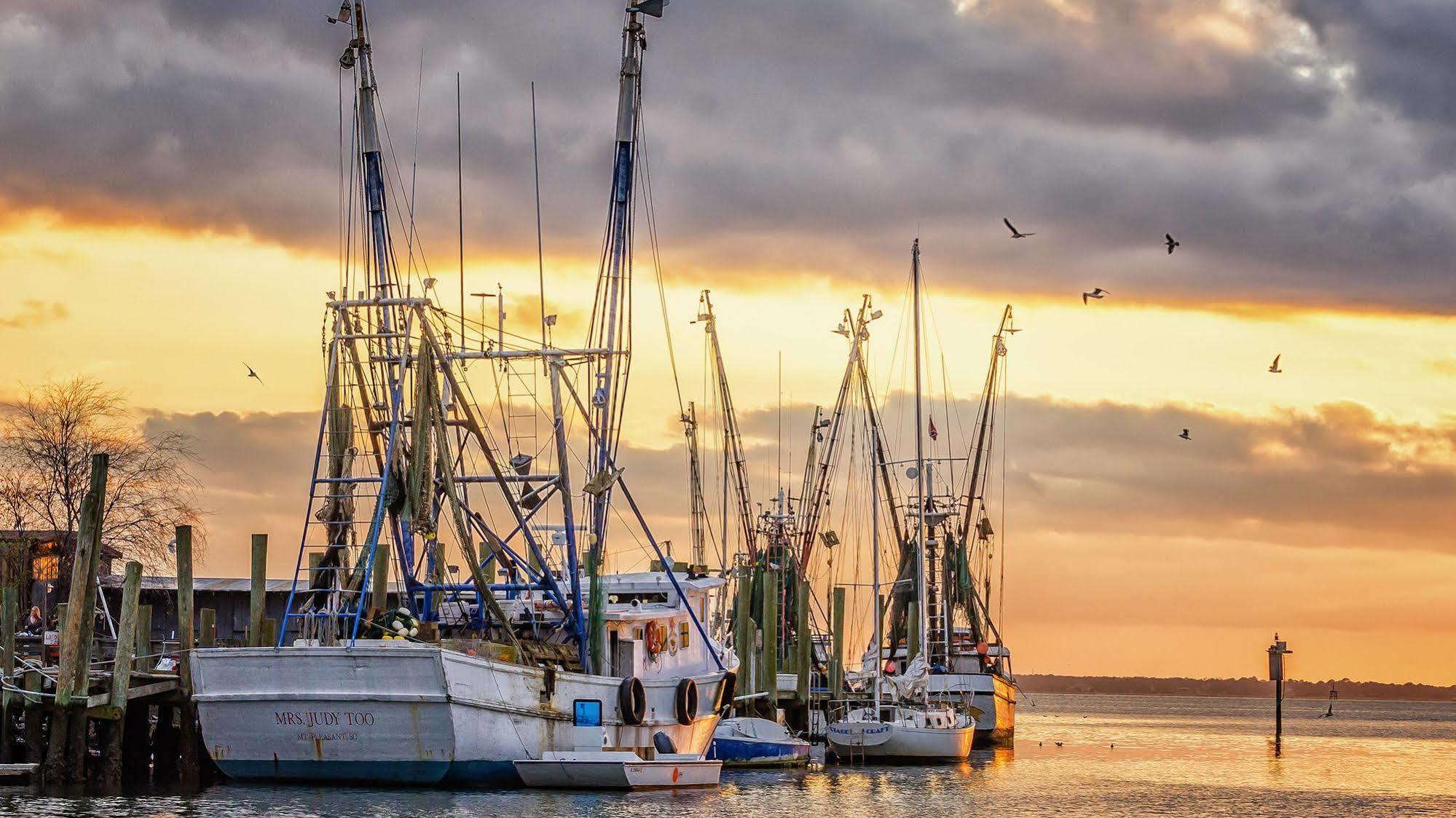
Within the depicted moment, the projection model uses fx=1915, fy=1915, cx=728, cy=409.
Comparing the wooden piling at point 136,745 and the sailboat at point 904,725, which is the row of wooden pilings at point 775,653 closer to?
the sailboat at point 904,725

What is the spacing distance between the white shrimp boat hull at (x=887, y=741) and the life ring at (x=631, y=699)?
18.7 meters

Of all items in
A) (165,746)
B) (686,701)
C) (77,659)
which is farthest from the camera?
(686,701)

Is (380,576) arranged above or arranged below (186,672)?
above

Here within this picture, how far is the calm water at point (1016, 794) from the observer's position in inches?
1443

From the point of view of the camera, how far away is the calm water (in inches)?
1443

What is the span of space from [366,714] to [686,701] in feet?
33.5

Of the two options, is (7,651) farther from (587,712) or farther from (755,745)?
(755,745)

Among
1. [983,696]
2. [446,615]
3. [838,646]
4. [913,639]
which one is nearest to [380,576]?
[446,615]

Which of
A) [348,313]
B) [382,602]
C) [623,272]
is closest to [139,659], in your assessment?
[382,602]

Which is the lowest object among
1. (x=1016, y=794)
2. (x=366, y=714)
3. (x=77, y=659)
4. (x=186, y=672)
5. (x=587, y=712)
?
(x=1016, y=794)

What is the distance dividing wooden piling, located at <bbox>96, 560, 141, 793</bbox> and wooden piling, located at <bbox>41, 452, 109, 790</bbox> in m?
0.59

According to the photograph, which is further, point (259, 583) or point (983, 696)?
point (983, 696)

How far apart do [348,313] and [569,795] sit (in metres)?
11.8

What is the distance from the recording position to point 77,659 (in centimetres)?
3753
